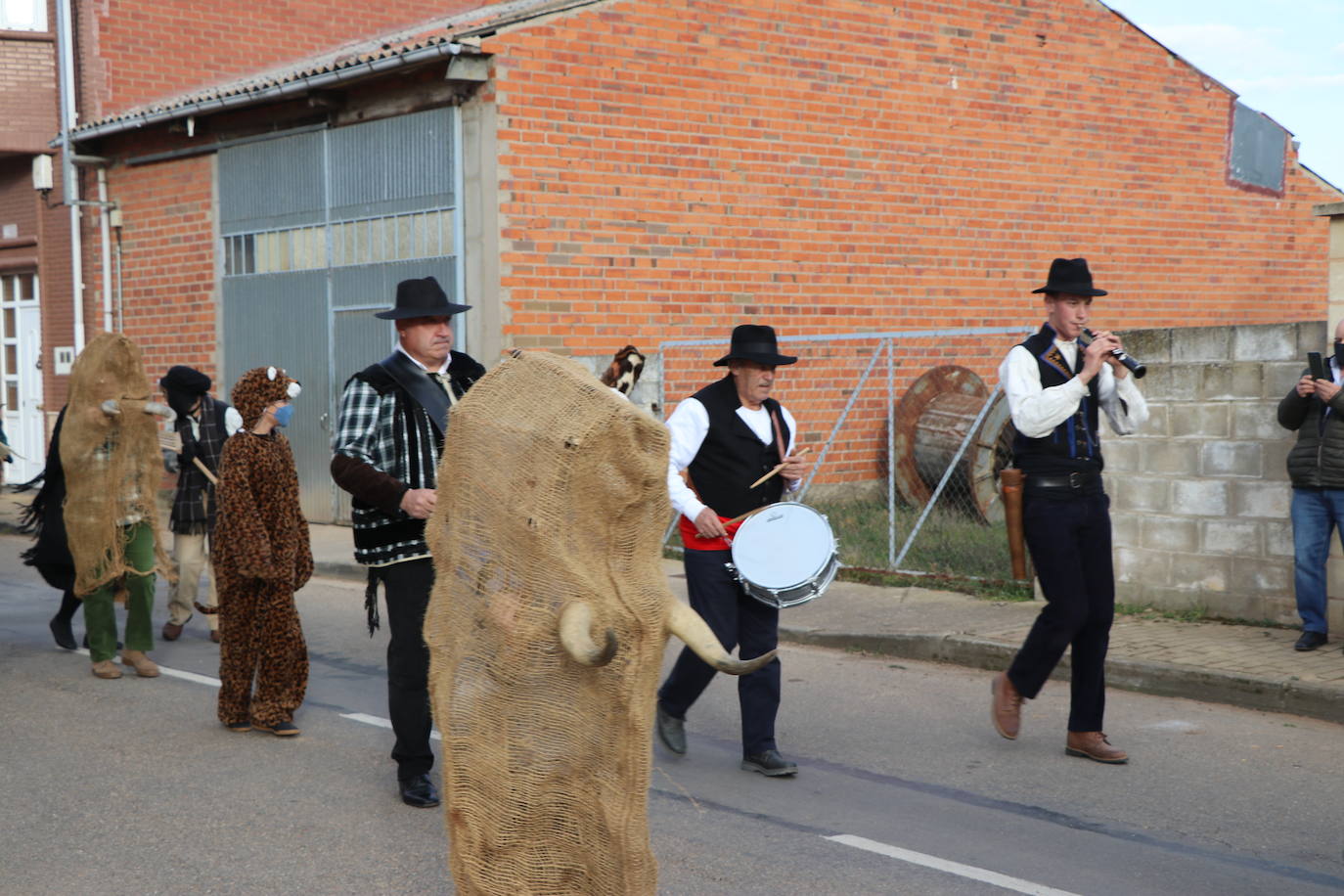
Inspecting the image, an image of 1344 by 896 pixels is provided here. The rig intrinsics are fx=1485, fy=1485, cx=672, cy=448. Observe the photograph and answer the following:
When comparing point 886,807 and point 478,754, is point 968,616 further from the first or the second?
point 478,754

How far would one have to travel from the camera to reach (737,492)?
6.27m

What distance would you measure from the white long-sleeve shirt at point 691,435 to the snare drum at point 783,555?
0.24 metres

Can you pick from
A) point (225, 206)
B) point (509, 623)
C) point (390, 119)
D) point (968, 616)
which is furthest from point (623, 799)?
point (225, 206)

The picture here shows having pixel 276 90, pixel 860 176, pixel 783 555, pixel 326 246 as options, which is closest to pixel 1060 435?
pixel 783 555

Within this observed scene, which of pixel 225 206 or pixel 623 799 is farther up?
pixel 225 206

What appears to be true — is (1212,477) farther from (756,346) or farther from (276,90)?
(276,90)

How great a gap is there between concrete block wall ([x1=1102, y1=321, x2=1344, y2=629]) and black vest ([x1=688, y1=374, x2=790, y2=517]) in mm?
4185

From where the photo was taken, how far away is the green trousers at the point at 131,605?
8.42 metres

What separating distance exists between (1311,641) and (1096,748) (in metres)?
2.62

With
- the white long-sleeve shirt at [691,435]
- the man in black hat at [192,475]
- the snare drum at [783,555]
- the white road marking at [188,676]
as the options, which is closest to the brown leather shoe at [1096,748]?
the snare drum at [783,555]

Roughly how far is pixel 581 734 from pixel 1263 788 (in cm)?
389

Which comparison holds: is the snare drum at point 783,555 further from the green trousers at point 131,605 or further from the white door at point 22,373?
the white door at point 22,373

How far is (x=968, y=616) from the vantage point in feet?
31.9

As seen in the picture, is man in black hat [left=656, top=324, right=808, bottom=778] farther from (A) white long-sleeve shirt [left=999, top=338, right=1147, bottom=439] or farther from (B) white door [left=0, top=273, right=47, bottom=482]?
(B) white door [left=0, top=273, right=47, bottom=482]
